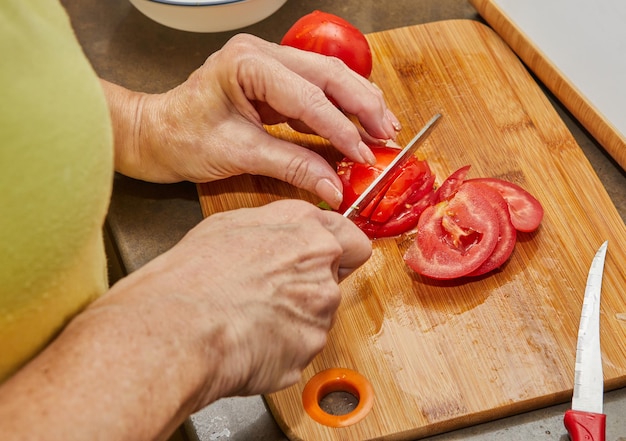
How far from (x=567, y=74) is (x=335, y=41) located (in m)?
0.58

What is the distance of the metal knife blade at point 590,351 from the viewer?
1.21 metres

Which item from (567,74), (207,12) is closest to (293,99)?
(207,12)

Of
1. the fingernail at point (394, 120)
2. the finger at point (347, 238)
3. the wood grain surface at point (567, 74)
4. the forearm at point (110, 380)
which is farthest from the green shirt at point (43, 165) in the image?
the wood grain surface at point (567, 74)

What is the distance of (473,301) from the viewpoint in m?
1.40

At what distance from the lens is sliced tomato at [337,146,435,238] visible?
1502 mm

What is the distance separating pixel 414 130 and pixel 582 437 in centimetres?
80

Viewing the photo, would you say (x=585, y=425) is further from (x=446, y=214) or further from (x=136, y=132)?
(x=136, y=132)

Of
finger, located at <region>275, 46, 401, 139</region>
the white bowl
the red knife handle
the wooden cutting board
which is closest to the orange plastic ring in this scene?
the wooden cutting board

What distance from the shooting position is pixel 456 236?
4.75 feet

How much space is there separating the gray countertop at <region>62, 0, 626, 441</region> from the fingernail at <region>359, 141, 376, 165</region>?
1.29ft

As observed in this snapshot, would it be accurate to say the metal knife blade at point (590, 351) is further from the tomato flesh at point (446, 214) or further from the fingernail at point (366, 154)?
the fingernail at point (366, 154)

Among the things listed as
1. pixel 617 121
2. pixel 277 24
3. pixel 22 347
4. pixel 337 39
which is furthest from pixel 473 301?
pixel 277 24

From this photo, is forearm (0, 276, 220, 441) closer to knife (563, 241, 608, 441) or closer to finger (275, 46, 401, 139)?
knife (563, 241, 608, 441)

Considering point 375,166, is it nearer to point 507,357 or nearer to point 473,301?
point 473,301
